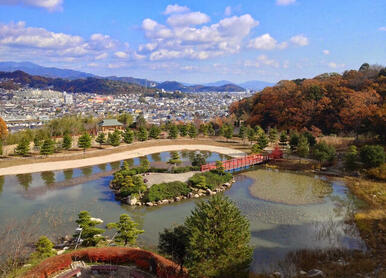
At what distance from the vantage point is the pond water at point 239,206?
38.1 ft

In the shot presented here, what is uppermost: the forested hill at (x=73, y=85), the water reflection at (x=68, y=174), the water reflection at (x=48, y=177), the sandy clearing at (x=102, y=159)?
the forested hill at (x=73, y=85)

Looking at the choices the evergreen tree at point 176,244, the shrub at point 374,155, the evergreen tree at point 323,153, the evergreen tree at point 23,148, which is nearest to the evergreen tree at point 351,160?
the shrub at point 374,155

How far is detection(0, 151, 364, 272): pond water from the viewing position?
11.6 m

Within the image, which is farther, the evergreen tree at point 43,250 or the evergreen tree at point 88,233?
the evergreen tree at point 88,233

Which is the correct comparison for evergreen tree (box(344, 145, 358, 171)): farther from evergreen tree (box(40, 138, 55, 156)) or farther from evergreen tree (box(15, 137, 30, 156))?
evergreen tree (box(15, 137, 30, 156))

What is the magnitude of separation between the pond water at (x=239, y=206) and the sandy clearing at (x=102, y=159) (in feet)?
4.50

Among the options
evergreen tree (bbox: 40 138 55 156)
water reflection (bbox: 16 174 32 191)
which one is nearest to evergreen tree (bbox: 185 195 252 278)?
water reflection (bbox: 16 174 32 191)

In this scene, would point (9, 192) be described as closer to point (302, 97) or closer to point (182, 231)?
point (182, 231)

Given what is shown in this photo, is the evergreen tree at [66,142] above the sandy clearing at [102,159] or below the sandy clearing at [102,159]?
above

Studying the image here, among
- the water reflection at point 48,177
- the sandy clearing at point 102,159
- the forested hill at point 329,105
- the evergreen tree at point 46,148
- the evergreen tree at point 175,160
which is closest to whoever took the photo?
the water reflection at point 48,177

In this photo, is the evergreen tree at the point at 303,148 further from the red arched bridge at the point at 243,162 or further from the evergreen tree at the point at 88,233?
the evergreen tree at the point at 88,233

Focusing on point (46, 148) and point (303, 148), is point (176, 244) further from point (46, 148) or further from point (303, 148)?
point (46, 148)

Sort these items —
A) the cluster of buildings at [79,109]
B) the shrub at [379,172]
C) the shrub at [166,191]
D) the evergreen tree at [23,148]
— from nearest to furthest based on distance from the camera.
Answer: the shrub at [166,191], the shrub at [379,172], the evergreen tree at [23,148], the cluster of buildings at [79,109]

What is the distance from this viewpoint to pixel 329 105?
3291cm
